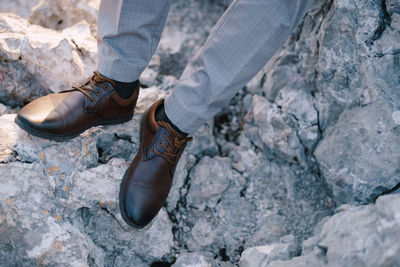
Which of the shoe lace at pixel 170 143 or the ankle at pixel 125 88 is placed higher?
the ankle at pixel 125 88

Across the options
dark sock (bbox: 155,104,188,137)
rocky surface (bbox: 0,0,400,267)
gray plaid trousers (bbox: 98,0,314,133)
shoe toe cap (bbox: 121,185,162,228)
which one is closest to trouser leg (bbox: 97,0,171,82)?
gray plaid trousers (bbox: 98,0,314,133)

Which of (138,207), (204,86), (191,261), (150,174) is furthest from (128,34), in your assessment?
(191,261)

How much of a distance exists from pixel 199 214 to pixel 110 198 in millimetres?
449

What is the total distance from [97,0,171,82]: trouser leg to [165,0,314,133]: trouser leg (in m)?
0.21

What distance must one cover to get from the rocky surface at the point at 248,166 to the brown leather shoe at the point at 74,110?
90 millimetres

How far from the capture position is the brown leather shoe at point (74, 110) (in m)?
1.25

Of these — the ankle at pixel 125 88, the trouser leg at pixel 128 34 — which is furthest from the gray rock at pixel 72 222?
the trouser leg at pixel 128 34

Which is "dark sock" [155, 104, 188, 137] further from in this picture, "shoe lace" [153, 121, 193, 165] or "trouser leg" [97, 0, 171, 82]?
"trouser leg" [97, 0, 171, 82]

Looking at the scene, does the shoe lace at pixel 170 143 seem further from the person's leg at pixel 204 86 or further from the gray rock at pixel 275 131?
the gray rock at pixel 275 131

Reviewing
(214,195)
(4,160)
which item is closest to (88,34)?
(4,160)

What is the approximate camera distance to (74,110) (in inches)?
50.9

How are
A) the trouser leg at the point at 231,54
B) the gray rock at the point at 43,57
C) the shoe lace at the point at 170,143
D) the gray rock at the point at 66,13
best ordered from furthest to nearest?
the gray rock at the point at 66,13 < the gray rock at the point at 43,57 < the shoe lace at the point at 170,143 < the trouser leg at the point at 231,54

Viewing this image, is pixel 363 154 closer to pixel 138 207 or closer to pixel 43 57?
pixel 138 207

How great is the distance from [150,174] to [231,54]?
612mm
